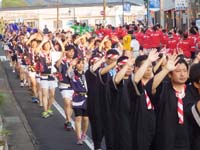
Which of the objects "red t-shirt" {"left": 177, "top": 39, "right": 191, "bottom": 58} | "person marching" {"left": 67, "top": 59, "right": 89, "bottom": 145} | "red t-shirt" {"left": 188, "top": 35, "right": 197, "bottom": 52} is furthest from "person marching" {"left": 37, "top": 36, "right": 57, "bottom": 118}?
"red t-shirt" {"left": 188, "top": 35, "right": 197, "bottom": 52}

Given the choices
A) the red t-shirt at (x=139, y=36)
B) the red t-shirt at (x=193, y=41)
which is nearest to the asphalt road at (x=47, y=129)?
the red t-shirt at (x=193, y=41)

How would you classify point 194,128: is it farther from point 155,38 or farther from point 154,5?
point 154,5

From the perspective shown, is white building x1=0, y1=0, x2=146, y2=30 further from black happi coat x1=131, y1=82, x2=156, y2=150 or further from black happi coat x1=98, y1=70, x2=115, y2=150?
black happi coat x1=131, y1=82, x2=156, y2=150

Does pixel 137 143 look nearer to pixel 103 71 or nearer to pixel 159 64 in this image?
pixel 159 64

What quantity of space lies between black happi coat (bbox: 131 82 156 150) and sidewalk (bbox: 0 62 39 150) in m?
3.68

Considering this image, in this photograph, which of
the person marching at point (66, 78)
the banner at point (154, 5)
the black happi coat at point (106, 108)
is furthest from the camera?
the banner at point (154, 5)

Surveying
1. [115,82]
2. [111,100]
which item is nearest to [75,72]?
[111,100]

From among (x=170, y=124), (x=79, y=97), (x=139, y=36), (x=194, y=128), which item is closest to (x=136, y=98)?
(x=170, y=124)

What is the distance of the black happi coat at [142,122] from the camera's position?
685 centimetres

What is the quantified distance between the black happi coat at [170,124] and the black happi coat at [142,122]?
0.51 meters

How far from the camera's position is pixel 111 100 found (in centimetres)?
854

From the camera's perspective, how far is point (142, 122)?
695 centimetres

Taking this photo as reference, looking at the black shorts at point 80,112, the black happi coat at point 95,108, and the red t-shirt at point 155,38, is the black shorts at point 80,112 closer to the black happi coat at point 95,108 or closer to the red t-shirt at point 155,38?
the black happi coat at point 95,108

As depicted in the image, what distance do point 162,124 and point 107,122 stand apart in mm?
3068
